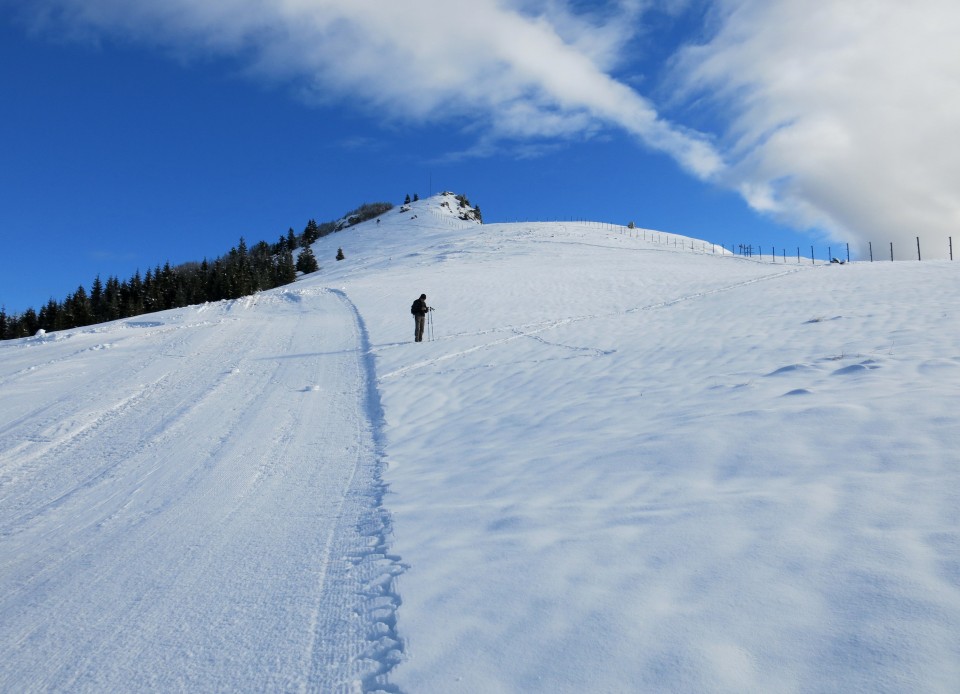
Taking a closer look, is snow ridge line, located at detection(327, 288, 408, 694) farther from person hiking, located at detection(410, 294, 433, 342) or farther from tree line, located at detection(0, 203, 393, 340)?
tree line, located at detection(0, 203, 393, 340)

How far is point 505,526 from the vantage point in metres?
4.81

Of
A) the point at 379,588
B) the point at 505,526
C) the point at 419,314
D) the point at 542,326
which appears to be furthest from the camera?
the point at 542,326

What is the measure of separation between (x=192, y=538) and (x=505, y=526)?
9.95ft

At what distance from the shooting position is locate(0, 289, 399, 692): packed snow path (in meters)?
3.33

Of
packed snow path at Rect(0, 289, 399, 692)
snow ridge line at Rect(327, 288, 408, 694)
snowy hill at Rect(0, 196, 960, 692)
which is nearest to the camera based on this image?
snowy hill at Rect(0, 196, 960, 692)

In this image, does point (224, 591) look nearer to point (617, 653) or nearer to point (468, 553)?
point (468, 553)

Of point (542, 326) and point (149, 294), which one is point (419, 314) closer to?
point (542, 326)

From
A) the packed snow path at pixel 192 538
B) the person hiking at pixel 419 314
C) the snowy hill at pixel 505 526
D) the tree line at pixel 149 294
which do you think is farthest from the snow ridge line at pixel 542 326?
the tree line at pixel 149 294

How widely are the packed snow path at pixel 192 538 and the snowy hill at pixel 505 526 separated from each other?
1.0 inches

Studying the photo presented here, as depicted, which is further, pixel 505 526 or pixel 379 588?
pixel 505 526

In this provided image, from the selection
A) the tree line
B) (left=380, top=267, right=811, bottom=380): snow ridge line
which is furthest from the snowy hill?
the tree line

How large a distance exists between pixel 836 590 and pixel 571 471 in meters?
3.03

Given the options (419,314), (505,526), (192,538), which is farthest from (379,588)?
(419,314)

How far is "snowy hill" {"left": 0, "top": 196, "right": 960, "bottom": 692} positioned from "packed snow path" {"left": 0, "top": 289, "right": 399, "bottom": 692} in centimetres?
3
